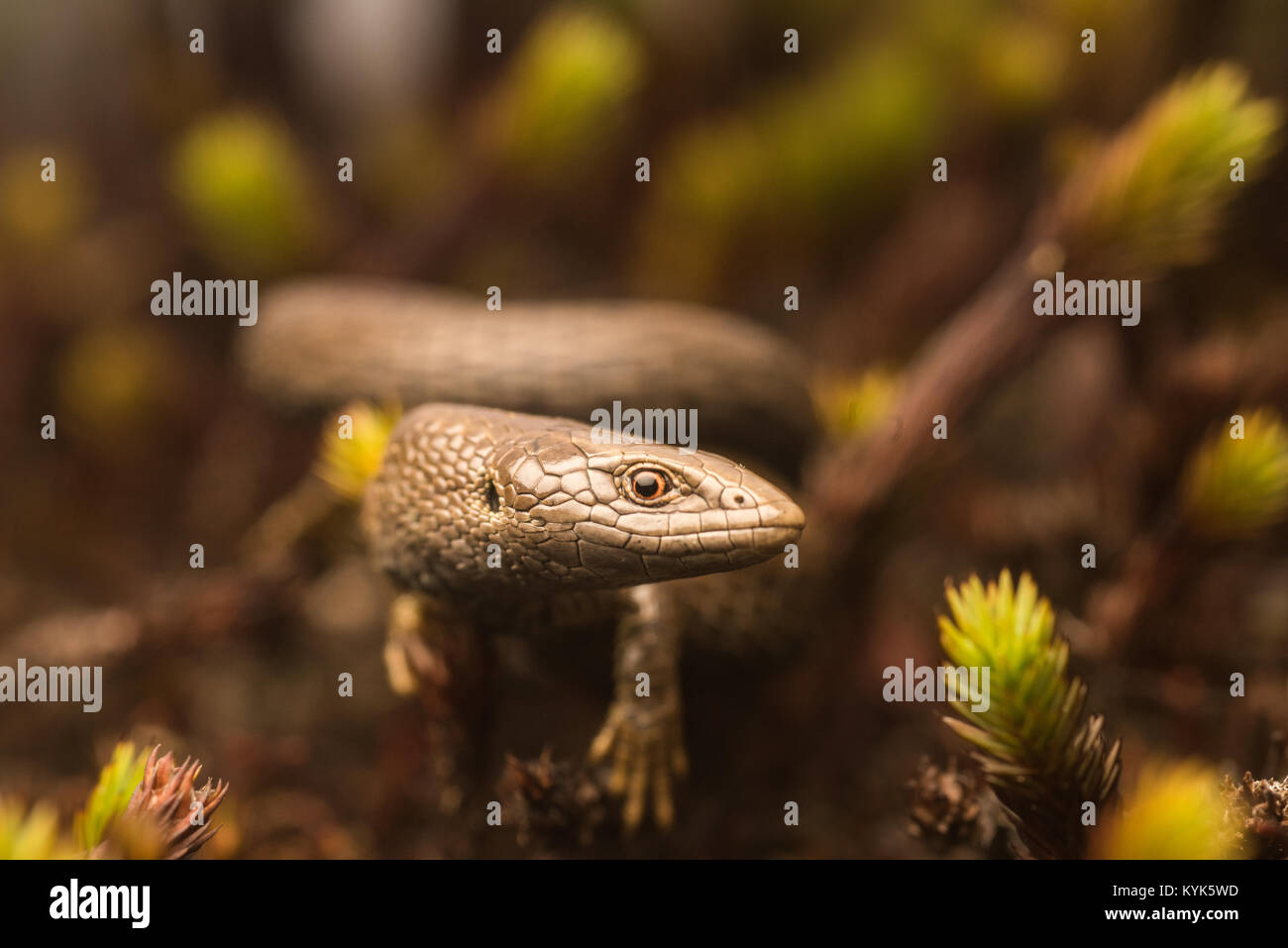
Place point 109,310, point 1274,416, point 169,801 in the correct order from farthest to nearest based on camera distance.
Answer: point 109,310 < point 1274,416 < point 169,801

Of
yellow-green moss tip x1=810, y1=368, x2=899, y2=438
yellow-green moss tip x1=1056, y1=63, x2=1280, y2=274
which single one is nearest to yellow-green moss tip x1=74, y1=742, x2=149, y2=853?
yellow-green moss tip x1=810, y1=368, x2=899, y2=438

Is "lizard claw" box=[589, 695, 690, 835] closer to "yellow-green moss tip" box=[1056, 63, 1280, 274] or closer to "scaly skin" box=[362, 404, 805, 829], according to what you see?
"scaly skin" box=[362, 404, 805, 829]

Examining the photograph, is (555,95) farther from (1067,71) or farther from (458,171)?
(1067,71)

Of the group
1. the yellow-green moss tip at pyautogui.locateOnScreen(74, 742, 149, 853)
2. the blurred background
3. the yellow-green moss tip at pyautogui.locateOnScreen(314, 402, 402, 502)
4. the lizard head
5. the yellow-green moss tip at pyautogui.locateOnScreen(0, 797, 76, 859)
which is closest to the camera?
the yellow-green moss tip at pyautogui.locateOnScreen(0, 797, 76, 859)

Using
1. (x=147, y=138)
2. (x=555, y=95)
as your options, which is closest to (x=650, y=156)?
(x=555, y=95)

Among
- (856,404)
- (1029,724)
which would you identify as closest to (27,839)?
(1029,724)

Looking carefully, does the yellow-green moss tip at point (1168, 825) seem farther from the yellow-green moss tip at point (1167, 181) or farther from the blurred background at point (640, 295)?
the yellow-green moss tip at point (1167, 181)
